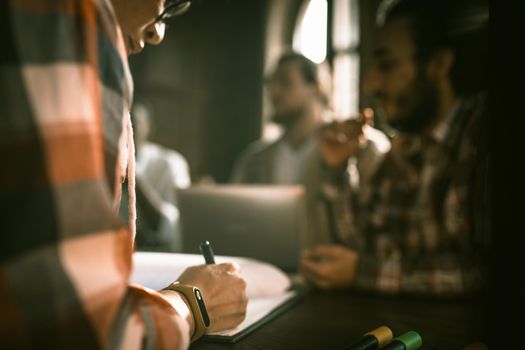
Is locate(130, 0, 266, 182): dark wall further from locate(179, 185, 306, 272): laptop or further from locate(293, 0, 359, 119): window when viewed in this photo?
locate(179, 185, 306, 272): laptop

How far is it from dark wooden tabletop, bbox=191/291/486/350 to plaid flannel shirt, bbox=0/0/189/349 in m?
0.24

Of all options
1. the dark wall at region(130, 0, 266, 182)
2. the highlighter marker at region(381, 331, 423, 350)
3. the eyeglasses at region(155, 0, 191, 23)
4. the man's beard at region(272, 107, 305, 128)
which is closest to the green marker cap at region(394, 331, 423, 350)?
the highlighter marker at region(381, 331, 423, 350)

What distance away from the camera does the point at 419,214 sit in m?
1.08

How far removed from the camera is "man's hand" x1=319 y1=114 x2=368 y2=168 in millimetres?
1280

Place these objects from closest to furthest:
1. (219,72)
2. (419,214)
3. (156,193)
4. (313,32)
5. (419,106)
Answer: (419,214) → (419,106) → (156,193) → (313,32) → (219,72)

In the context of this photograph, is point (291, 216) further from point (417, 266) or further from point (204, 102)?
point (204, 102)

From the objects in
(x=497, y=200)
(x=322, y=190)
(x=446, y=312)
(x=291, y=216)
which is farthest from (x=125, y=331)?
(x=322, y=190)

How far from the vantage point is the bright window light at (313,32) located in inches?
142

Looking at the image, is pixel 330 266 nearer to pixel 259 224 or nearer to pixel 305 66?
pixel 259 224

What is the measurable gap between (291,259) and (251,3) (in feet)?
10.9

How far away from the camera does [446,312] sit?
0.81 metres

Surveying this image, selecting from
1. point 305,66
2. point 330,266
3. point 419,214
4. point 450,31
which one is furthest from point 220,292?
point 305,66

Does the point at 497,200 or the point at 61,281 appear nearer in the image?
the point at 61,281

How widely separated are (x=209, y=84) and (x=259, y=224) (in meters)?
3.40
